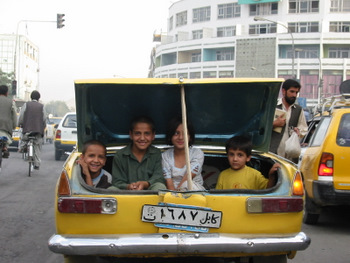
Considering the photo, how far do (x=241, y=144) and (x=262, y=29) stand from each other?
2658 inches

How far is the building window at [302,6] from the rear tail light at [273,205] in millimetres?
67836

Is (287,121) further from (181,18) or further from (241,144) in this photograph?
(181,18)

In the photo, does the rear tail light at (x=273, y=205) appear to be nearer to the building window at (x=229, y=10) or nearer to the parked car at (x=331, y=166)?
the parked car at (x=331, y=166)

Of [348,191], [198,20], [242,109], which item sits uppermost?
[198,20]

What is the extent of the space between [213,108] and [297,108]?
191 centimetres

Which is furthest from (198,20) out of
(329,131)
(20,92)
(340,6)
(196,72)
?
(329,131)

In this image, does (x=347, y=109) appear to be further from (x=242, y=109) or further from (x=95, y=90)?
(x=95, y=90)

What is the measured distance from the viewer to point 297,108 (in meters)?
6.29

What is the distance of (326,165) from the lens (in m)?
6.25

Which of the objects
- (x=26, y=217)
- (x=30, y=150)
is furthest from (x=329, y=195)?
(x=30, y=150)

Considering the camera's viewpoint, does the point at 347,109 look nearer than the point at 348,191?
No

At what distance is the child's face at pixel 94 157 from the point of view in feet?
14.2

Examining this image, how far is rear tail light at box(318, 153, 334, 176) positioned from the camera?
6.21 metres

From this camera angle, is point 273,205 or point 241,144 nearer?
point 273,205
